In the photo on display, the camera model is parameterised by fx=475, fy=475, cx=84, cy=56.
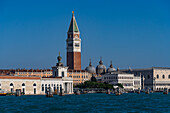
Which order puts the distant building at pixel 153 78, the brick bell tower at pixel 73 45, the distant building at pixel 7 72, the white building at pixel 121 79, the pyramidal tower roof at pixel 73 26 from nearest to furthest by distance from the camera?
the distant building at pixel 7 72, the white building at pixel 121 79, the brick bell tower at pixel 73 45, the pyramidal tower roof at pixel 73 26, the distant building at pixel 153 78

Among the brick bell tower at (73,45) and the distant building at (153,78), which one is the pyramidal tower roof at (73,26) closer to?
the brick bell tower at (73,45)

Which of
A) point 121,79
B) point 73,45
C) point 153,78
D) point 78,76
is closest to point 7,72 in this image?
point 78,76

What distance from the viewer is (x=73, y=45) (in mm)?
189875

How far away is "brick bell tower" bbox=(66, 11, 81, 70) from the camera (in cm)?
18988

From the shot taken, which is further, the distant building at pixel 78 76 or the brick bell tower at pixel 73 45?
the brick bell tower at pixel 73 45

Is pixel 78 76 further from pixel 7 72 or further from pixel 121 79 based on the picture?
pixel 7 72

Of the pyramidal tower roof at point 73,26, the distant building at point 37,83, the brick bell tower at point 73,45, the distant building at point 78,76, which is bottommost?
the distant building at point 37,83

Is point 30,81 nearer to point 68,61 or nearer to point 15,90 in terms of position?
point 15,90

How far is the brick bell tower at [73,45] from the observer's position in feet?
623

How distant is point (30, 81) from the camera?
118 meters

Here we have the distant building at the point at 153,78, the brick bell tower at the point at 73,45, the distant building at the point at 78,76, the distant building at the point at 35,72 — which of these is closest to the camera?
the distant building at the point at 35,72

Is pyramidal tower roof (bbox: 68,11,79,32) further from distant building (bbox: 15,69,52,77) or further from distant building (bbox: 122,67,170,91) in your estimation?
distant building (bbox: 122,67,170,91)

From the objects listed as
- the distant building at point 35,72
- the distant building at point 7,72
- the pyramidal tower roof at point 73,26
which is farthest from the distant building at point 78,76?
the distant building at point 7,72

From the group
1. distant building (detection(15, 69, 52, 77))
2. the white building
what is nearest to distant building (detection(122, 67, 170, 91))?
the white building
